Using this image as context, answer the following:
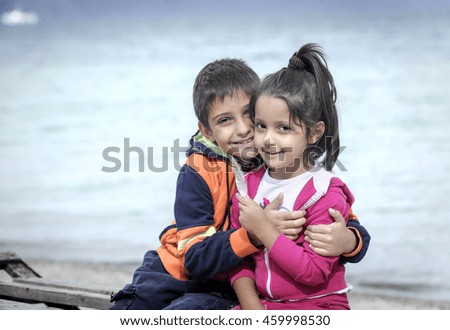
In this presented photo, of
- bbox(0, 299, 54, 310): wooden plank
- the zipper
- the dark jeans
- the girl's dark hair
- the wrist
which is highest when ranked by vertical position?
the girl's dark hair

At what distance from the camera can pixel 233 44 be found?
1498 cm

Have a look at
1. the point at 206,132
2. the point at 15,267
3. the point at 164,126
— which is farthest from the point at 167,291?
the point at 164,126

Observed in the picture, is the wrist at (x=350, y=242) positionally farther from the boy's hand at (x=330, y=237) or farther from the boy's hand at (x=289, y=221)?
the boy's hand at (x=289, y=221)

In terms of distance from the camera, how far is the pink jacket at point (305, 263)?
81.0 inches

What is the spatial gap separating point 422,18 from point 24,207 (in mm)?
12580

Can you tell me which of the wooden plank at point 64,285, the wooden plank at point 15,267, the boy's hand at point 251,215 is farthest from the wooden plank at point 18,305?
the boy's hand at point 251,215

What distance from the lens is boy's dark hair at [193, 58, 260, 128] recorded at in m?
2.29

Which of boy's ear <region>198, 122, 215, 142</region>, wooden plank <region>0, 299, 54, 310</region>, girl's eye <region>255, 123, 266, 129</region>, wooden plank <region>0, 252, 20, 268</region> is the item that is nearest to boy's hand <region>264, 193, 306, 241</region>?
girl's eye <region>255, 123, 266, 129</region>

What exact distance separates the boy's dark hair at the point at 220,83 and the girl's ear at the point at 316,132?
0.78ft

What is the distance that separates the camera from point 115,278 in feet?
16.1

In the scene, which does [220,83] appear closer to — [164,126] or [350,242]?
[350,242]

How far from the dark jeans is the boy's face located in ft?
1.51

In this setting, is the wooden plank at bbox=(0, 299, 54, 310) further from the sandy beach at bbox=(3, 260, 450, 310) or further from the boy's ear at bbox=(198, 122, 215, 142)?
the boy's ear at bbox=(198, 122, 215, 142)
